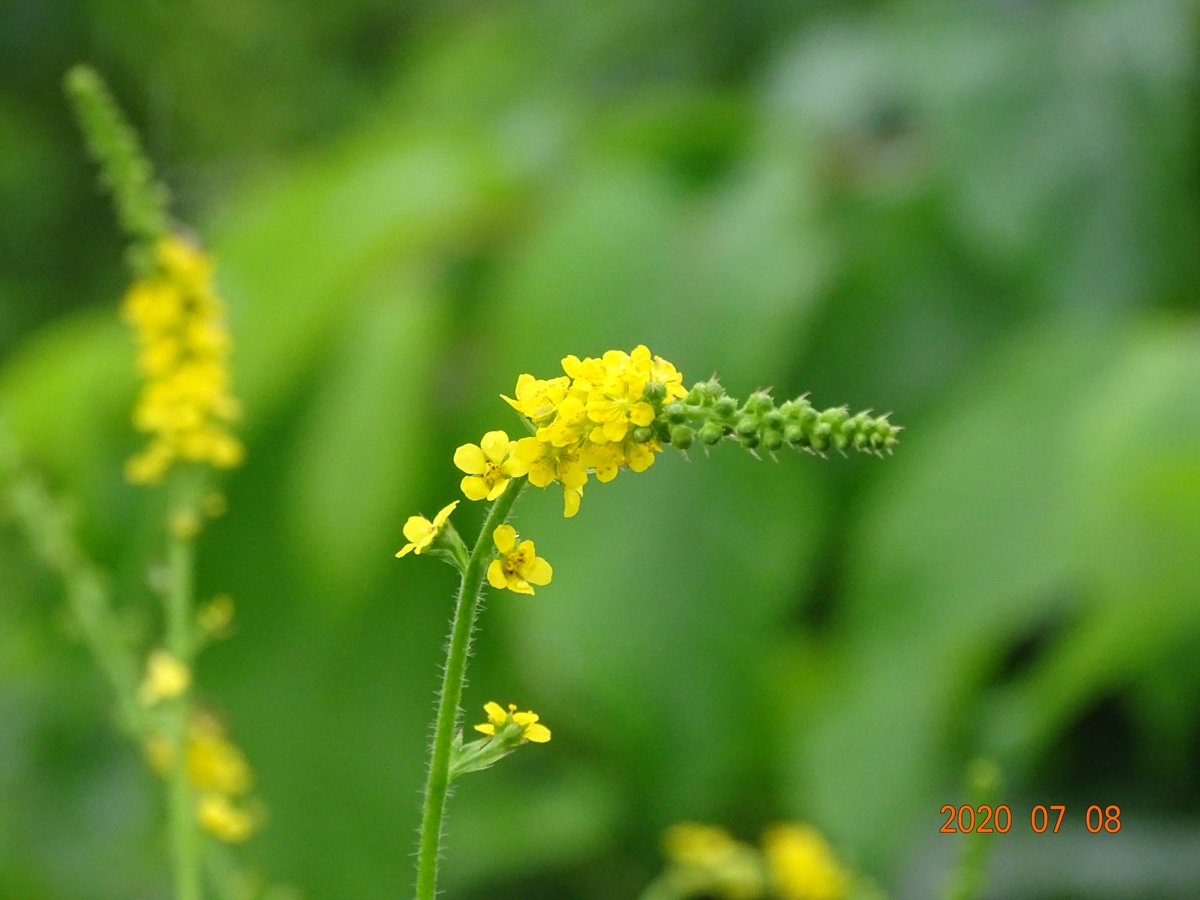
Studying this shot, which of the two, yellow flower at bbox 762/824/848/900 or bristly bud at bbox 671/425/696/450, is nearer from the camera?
bristly bud at bbox 671/425/696/450

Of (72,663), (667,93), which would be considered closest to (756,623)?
(72,663)

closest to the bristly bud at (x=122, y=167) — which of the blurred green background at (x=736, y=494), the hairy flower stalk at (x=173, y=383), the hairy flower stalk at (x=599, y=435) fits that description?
the hairy flower stalk at (x=173, y=383)

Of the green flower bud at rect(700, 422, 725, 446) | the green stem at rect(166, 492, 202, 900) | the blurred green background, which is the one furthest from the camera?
the blurred green background

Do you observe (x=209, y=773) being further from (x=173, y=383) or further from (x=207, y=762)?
(x=173, y=383)

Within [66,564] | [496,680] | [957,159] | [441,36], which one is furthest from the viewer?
[441,36]

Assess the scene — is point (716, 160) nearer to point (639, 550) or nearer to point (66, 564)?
point (639, 550)

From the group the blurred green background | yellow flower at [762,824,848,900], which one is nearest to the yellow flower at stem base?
yellow flower at [762,824,848,900]

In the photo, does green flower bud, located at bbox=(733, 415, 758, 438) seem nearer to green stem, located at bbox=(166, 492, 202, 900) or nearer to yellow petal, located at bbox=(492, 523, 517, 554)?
yellow petal, located at bbox=(492, 523, 517, 554)
